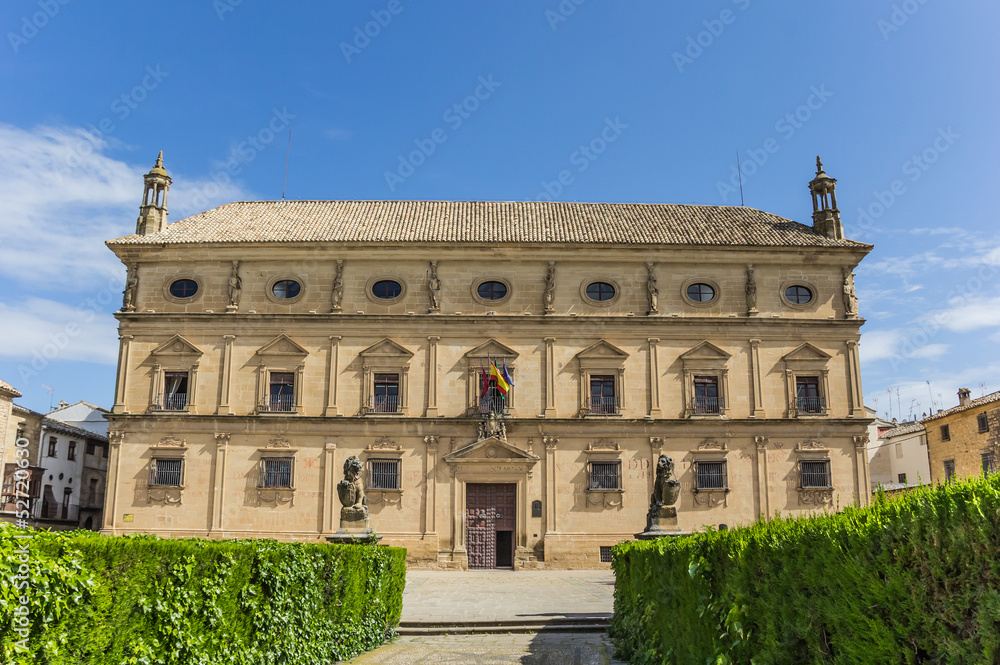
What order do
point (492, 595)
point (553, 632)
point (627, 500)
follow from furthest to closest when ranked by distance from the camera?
point (627, 500) < point (492, 595) < point (553, 632)

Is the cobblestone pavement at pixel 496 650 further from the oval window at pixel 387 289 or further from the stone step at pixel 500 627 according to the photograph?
the oval window at pixel 387 289

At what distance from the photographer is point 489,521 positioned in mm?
29469

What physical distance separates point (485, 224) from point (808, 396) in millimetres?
14981

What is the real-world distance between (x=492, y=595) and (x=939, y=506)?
1649 cm

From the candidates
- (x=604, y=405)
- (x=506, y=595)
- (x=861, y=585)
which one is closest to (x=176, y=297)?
(x=604, y=405)

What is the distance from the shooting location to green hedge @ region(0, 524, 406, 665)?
5785 mm

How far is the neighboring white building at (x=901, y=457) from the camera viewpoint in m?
48.4

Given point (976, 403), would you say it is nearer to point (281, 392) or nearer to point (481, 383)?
point (481, 383)

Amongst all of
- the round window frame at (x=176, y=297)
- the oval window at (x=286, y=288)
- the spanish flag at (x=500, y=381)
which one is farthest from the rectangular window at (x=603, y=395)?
the round window frame at (x=176, y=297)

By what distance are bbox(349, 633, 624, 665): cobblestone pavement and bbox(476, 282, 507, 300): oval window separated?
1821 cm

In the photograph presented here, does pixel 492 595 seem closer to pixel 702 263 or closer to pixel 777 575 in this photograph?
pixel 777 575

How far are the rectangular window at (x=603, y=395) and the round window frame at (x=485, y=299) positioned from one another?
470cm

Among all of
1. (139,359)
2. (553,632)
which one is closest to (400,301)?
(139,359)

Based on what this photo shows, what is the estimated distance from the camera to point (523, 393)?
99.1 feet
